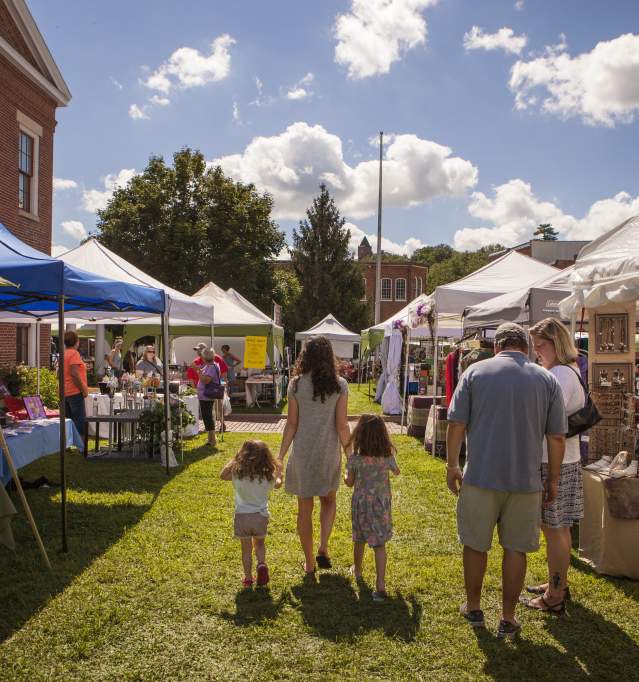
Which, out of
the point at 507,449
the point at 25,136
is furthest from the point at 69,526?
the point at 25,136

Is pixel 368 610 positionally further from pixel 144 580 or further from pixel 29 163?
pixel 29 163

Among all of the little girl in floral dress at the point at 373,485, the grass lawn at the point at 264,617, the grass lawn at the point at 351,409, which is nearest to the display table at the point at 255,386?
the grass lawn at the point at 351,409

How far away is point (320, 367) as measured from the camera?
4.62 m

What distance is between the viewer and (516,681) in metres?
3.34

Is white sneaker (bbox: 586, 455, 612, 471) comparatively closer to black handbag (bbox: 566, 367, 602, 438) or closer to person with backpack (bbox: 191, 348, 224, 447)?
black handbag (bbox: 566, 367, 602, 438)

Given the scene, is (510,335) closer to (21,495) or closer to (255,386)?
(21,495)

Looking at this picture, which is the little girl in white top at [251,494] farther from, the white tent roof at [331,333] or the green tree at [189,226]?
the green tree at [189,226]

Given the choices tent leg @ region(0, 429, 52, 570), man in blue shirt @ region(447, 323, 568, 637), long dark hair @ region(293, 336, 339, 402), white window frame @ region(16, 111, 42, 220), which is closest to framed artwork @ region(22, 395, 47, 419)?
tent leg @ region(0, 429, 52, 570)

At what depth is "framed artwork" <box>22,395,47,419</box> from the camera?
735 centimetres

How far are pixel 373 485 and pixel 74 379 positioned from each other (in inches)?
243

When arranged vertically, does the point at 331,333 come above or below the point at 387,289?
below

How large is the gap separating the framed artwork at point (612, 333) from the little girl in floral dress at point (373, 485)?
242 cm

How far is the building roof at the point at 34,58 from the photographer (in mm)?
14781

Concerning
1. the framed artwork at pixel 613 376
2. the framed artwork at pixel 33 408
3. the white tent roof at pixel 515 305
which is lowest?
the framed artwork at pixel 33 408
